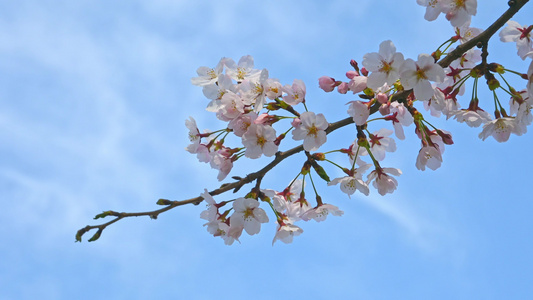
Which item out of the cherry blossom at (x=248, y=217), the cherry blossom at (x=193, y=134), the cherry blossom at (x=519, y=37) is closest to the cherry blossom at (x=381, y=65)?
the cherry blossom at (x=248, y=217)

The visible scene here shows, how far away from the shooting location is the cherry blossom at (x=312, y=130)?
2.77m

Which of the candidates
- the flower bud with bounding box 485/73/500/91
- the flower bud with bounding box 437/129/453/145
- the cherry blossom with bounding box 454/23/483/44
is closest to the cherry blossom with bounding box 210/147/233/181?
the flower bud with bounding box 437/129/453/145

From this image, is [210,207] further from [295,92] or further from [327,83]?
[327,83]

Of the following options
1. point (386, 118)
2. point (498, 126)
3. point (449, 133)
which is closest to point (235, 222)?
point (386, 118)

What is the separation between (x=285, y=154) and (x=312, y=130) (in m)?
0.21

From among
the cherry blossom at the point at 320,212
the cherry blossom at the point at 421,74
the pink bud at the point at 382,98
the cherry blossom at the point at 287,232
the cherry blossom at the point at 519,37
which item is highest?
the cherry blossom at the point at 519,37

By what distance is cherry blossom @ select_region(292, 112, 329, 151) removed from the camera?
2.77 meters

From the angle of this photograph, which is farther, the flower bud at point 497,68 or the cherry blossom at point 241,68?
the cherry blossom at point 241,68

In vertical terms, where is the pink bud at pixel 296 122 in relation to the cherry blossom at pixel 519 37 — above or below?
below

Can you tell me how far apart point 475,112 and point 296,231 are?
127 cm

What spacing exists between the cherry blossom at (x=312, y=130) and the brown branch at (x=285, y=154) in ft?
0.20

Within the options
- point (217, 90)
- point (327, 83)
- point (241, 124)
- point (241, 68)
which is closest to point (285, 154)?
point (241, 124)

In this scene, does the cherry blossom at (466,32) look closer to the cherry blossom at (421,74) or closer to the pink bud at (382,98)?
the cherry blossom at (421,74)

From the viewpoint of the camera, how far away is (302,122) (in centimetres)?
282
